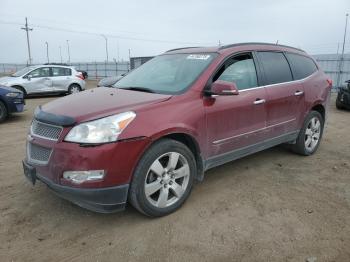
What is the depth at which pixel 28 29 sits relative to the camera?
5053 centimetres

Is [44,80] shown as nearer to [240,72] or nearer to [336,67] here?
[240,72]

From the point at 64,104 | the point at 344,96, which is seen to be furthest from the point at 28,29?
the point at 64,104

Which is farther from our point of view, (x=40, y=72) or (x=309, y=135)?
(x=40, y=72)

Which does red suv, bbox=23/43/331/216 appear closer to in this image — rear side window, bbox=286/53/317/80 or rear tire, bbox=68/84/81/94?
rear side window, bbox=286/53/317/80

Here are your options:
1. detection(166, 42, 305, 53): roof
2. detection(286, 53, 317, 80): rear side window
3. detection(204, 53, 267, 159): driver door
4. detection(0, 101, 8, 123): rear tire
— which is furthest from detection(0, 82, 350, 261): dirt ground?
detection(0, 101, 8, 123): rear tire

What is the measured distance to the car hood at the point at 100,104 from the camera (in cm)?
312

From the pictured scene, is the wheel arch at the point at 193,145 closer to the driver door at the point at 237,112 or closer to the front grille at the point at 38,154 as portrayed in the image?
the driver door at the point at 237,112

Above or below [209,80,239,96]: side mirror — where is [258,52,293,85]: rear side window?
above

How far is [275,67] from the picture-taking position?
15.6 feet

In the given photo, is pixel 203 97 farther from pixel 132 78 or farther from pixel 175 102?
pixel 132 78

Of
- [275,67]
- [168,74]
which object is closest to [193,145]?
[168,74]

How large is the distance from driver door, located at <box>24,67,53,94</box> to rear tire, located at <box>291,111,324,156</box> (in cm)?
1214

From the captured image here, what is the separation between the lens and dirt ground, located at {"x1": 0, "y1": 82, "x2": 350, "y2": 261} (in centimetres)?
286

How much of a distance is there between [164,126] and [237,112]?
1.15 meters
